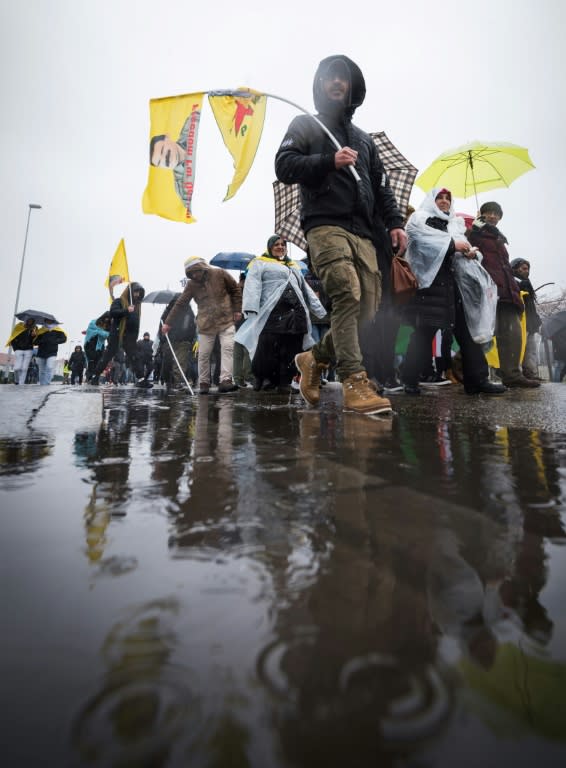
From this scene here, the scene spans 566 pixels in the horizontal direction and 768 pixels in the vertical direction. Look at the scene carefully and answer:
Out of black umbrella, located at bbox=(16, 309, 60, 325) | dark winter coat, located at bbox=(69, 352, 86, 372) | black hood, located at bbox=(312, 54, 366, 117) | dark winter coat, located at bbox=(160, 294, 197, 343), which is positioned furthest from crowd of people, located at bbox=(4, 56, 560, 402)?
dark winter coat, located at bbox=(69, 352, 86, 372)

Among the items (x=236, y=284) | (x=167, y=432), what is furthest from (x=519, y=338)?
(x=167, y=432)

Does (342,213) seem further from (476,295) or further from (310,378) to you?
(476,295)

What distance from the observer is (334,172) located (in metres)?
2.83

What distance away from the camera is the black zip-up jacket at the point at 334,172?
273cm

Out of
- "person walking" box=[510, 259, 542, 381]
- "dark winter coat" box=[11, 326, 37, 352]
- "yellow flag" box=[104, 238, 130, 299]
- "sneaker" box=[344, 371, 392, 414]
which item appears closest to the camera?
"sneaker" box=[344, 371, 392, 414]

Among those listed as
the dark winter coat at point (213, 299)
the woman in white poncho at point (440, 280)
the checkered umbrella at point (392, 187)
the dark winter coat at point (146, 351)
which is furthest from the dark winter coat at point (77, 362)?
the woman in white poncho at point (440, 280)

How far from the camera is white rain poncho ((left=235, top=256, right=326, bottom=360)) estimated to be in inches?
198

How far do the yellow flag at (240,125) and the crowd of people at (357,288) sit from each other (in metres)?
1.12

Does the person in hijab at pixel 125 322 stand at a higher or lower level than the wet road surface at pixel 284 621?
higher

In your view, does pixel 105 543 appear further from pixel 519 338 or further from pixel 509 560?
pixel 519 338

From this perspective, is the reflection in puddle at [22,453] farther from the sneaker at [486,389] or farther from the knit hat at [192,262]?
the knit hat at [192,262]

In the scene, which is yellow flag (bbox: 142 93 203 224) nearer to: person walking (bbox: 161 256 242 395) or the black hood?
person walking (bbox: 161 256 242 395)

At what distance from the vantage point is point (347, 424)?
212cm

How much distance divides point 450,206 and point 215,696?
177 inches
